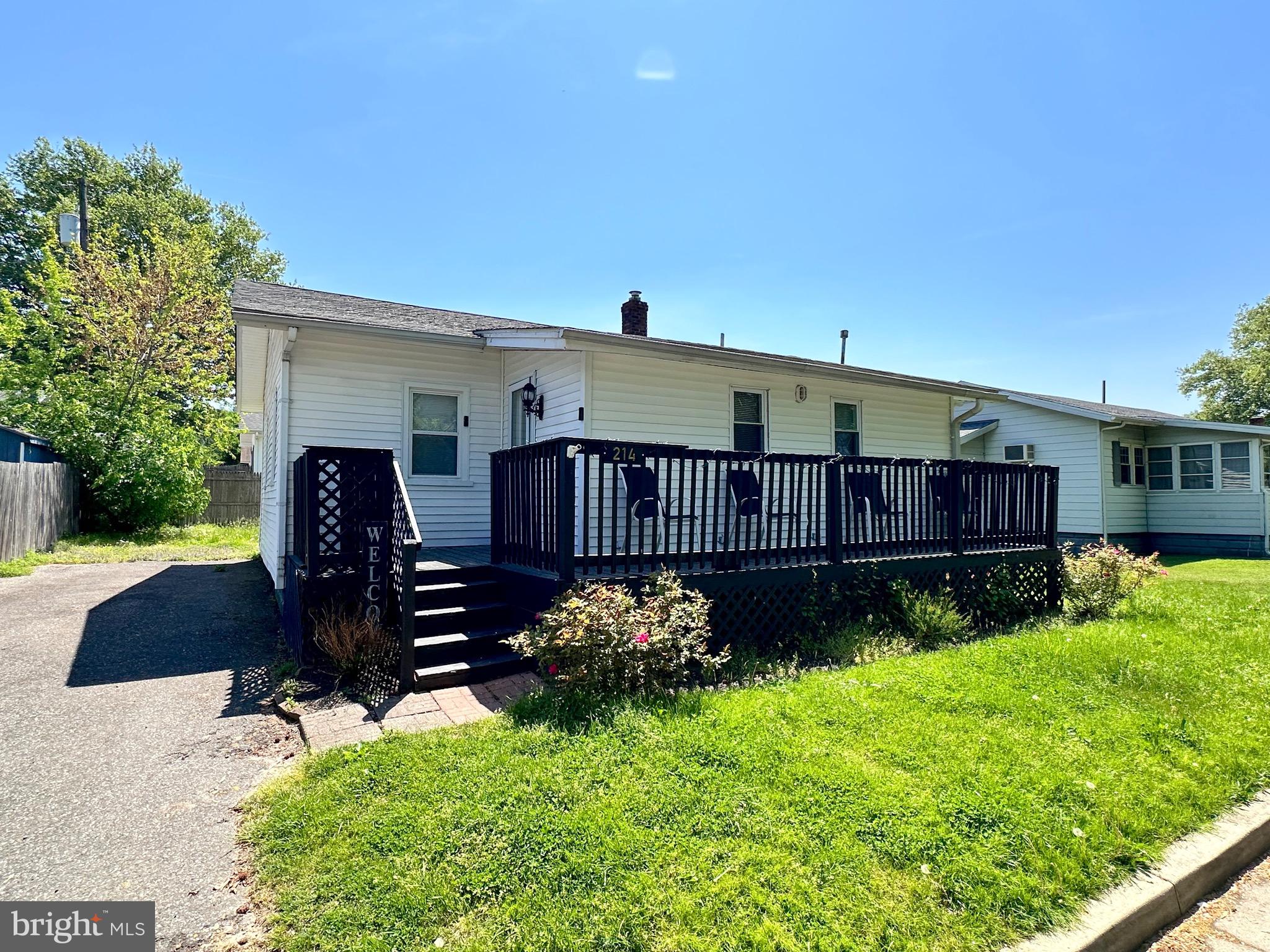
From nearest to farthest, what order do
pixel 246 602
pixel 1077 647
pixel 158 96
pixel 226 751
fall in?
pixel 226 751 → pixel 1077 647 → pixel 246 602 → pixel 158 96

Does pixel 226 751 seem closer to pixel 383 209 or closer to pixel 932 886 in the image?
pixel 932 886

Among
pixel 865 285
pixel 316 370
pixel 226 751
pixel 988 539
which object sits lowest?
pixel 226 751

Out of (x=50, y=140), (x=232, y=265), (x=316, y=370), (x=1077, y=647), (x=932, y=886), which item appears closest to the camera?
(x=932, y=886)

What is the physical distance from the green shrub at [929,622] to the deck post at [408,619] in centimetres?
471

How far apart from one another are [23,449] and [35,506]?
1135mm

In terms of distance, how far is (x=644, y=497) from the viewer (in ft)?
18.6

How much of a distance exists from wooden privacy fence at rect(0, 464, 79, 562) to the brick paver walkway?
9.94 metres

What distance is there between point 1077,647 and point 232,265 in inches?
1312

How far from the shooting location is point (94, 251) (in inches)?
646

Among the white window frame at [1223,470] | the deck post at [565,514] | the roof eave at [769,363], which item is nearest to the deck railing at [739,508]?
the deck post at [565,514]

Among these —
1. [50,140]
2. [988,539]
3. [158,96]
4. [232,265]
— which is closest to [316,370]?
[988,539]

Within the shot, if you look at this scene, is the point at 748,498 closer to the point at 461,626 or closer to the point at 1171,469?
the point at 461,626

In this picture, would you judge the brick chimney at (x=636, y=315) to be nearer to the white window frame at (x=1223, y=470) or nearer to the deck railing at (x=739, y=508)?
the deck railing at (x=739, y=508)

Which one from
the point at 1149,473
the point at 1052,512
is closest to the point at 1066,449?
the point at 1149,473
